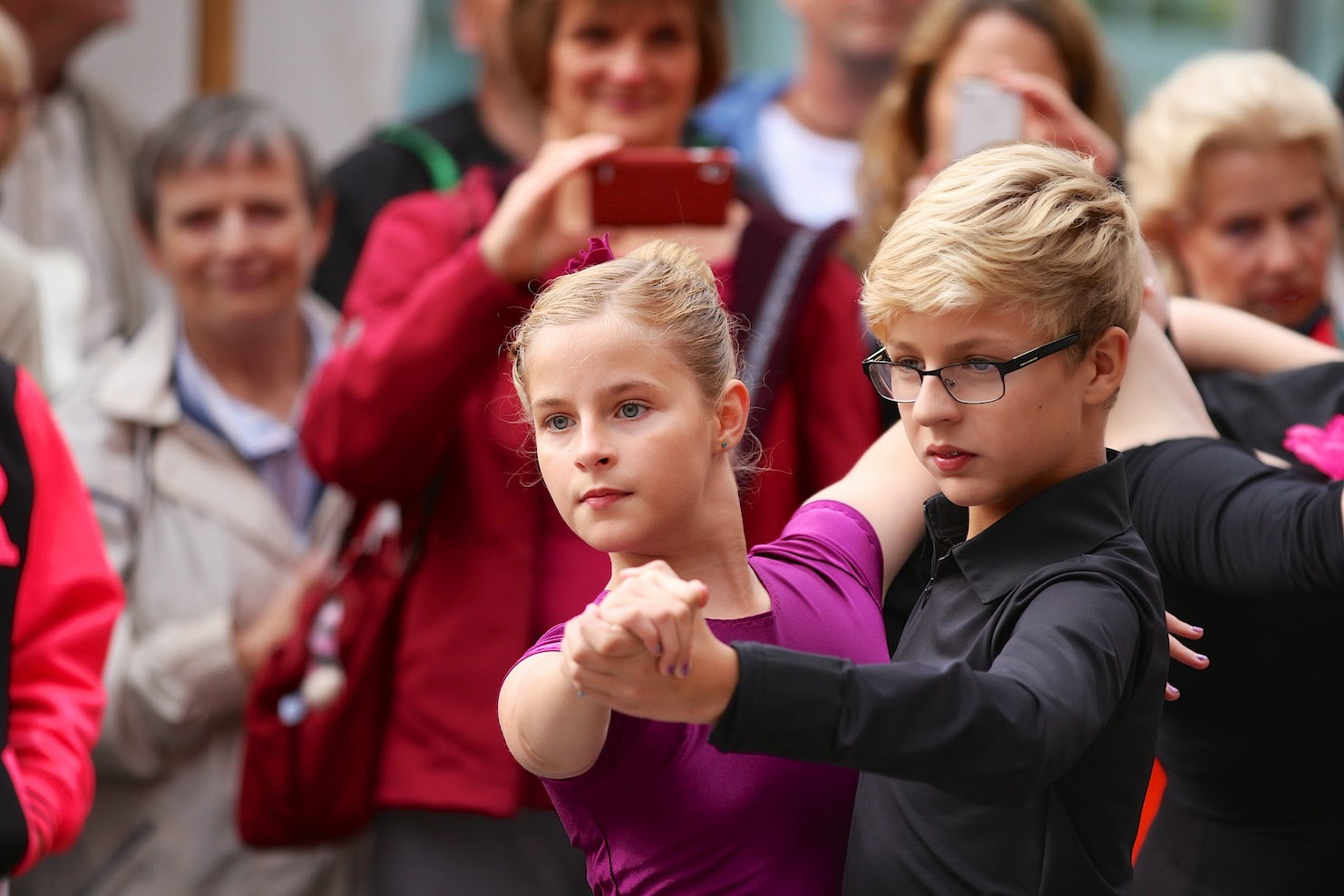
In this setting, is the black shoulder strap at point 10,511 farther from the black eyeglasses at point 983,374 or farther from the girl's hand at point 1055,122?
the girl's hand at point 1055,122

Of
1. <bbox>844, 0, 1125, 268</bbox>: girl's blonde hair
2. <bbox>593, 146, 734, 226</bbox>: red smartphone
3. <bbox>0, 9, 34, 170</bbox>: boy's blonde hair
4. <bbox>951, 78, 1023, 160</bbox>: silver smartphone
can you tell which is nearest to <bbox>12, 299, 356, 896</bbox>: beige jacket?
<bbox>0, 9, 34, 170</bbox>: boy's blonde hair

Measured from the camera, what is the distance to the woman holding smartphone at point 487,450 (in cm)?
273

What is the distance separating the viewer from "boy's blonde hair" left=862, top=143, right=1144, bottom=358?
150 centimetres

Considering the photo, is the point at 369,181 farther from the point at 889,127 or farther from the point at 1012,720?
the point at 1012,720

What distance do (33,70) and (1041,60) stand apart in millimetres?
2293

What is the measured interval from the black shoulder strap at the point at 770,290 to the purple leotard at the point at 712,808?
3.56ft

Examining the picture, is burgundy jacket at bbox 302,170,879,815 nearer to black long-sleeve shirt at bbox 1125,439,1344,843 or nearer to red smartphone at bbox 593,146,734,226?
red smartphone at bbox 593,146,734,226

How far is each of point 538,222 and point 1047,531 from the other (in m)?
1.36

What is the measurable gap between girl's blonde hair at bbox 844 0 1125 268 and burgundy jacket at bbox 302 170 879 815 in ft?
1.62

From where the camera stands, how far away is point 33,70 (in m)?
4.07

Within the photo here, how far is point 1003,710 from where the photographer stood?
1342 millimetres

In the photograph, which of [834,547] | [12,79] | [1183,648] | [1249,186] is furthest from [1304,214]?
[12,79]

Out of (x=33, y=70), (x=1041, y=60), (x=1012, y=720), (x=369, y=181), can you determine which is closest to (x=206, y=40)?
(x=33, y=70)

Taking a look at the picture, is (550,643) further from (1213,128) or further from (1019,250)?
(1213,128)
